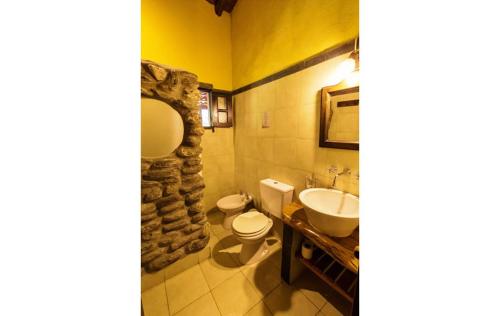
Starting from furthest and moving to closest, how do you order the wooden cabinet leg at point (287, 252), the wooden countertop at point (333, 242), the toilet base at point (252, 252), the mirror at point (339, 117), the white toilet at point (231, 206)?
the white toilet at point (231, 206) < the toilet base at point (252, 252) < the wooden cabinet leg at point (287, 252) < the mirror at point (339, 117) < the wooden countertop at point (333, 242)

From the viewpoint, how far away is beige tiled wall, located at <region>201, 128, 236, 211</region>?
2.32 m

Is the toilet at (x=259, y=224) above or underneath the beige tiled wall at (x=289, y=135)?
underneath

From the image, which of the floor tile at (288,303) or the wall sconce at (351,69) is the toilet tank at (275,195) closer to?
the floor tile at (288,303)

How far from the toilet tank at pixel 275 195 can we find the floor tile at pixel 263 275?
0.48 m

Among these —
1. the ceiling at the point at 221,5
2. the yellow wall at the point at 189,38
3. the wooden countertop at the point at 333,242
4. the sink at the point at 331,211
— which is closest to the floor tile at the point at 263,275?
the wooden countertop at the point at 333,242

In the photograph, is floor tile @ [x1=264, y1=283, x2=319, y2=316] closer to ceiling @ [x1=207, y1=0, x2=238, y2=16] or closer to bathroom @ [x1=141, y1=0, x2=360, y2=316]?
bathroom @ [x1=141, y1=0, x2=360, y2=316]

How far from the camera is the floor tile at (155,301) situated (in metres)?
1.18

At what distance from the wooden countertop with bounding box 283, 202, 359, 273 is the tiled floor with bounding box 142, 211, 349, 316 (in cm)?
58

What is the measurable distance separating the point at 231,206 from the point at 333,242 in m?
1.37
